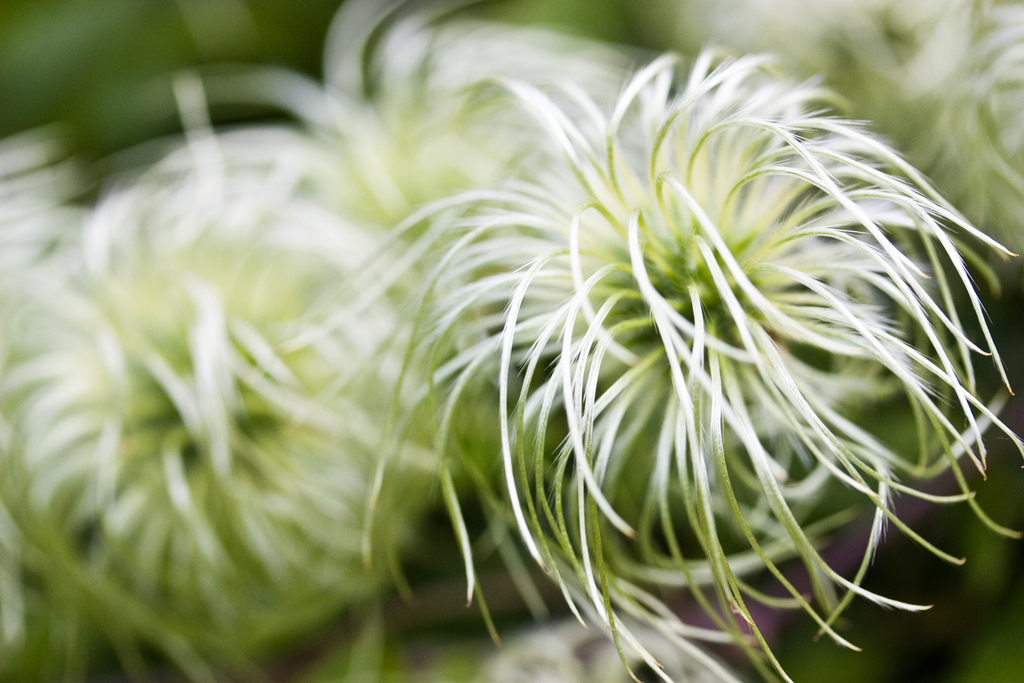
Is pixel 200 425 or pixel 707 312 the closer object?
pixel 707 312

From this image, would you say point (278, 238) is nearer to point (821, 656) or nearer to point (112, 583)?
point (112, 583)

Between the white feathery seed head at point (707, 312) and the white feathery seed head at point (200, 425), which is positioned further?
the white feathery seed head at point (200, 425)

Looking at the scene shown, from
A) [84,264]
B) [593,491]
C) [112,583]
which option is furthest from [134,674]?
[593,491]

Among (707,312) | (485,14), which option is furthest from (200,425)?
(485,14)

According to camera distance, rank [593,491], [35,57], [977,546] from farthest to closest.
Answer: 1. [35,57]
2. [977,546]
3. [593,491]

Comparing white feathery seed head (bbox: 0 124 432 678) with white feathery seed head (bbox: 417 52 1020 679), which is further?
white feathery seed head (bbox: 0 124 432 678)

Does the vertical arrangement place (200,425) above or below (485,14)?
below

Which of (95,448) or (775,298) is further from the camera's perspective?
(95,448)

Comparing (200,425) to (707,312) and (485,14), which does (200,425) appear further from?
(485,14)
